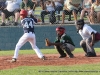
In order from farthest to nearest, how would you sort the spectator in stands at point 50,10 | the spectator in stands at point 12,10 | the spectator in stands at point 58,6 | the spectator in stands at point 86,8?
the spectator in stands at point 58,6 < the spectator in stands at point 50,10 < the spectator in stands at point 12,10 < the spectator in stands at point 86,8

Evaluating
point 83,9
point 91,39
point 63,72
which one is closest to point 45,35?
point 83,9

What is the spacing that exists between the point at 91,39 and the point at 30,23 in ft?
8.18

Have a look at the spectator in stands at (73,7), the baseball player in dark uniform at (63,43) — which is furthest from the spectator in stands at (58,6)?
the baseball player in dark uniform at (63,43)

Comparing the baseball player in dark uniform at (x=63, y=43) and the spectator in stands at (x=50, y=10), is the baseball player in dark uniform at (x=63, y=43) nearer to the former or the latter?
the baseball player in dark uniform at (x=63, y=43)

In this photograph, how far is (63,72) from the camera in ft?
33.7

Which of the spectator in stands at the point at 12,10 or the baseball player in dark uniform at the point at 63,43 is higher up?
the spectator in stands at the point at 12,10

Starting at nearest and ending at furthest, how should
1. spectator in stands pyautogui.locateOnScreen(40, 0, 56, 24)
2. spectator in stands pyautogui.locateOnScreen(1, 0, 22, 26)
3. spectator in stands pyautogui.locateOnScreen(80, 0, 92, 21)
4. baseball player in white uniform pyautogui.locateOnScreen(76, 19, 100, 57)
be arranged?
1. baseball player in white uniform pyautogui.locateOnScreen(76, 19, 100, 57)
2. spectator in stands pyautogui.locateOnScreen(80, 0, 92, 21)
3. spectator in stands pyautogui.locateOnScreen(1, 0, 22, 26)
4. spectator in stands pyautogui.locateOnScreen(40, 0, 56, 24)

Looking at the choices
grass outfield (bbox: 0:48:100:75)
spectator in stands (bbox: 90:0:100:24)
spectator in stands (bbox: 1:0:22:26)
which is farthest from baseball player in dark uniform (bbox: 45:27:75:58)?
spectator in stands (bbox: 1:0:22:26)

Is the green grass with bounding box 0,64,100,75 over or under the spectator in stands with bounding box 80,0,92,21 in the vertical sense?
under

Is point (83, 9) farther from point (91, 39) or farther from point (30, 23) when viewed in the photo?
point (30, 23)

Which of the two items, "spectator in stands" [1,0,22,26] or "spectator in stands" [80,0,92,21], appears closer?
"spectator in stands" [80,0,92,21]

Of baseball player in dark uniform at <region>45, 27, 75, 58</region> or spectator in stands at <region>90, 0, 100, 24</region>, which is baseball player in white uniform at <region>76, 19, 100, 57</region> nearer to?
baseball player in dark uniform at <region>45, 27, 75, 58</region>

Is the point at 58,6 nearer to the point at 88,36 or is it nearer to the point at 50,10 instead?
the point at 50,10

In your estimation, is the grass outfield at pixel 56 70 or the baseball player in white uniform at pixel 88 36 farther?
the baseball player in white uniform at pixel 88 36
